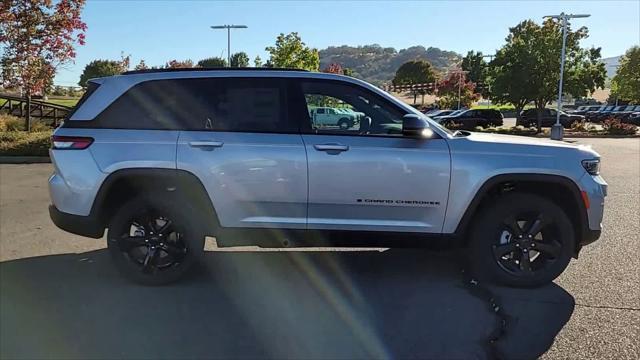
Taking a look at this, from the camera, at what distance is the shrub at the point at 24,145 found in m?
14.1

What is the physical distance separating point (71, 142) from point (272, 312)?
2.27 meters

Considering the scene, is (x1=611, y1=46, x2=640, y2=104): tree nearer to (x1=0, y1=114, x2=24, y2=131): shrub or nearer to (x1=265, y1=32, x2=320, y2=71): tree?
(x1=265, y1=32, x2=320, y2=71): tree

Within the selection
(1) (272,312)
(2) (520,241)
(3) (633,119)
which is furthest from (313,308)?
(3) (633,119)

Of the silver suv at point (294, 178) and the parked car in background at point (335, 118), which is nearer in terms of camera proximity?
the silver suv at point (294, 178)

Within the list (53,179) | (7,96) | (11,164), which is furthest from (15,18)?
(53,179)

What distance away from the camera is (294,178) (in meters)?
4.55

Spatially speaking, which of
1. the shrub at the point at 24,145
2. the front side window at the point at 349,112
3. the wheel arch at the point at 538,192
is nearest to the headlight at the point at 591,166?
the wheel arch at the point at 538,192

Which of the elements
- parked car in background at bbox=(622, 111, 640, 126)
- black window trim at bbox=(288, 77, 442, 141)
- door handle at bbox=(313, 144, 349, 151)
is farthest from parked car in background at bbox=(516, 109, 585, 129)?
door handle at bbox=(313, 144, 349, 151)

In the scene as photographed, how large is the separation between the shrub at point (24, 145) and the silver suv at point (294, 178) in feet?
35.2

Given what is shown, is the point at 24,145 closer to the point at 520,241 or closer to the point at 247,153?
the point at 247,153

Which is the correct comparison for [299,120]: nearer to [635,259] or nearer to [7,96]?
[635,259]

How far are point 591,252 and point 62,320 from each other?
528cm

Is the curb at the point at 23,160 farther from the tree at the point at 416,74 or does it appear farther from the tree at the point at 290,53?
A: the tree at the point at 416,74

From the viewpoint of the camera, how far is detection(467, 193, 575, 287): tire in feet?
15.4
